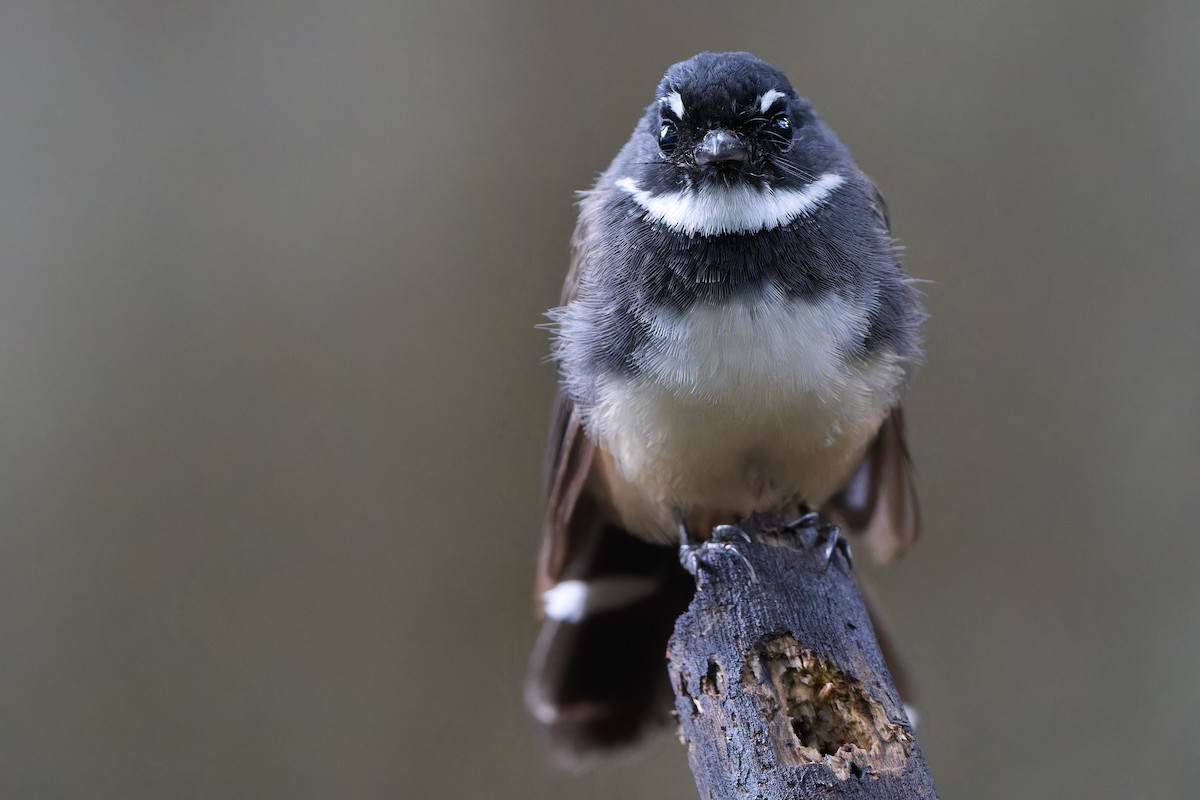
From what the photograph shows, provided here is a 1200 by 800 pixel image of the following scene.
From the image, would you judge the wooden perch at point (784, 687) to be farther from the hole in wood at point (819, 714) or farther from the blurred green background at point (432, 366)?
the blurred green background at point (432, 366)

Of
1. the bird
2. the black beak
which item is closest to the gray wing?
the bird

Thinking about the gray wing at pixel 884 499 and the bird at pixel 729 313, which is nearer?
the bird at pixel 729 313

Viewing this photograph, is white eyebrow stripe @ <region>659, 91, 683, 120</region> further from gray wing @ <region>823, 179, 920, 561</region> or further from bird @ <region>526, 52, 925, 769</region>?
Answer: gray wing @ <region>823, 179, 920, 561</region>

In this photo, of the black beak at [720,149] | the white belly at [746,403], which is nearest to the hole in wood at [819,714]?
the white belly at [746,403]

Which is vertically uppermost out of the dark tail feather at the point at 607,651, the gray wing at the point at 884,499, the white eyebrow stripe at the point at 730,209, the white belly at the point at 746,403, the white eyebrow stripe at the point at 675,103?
the white eyebrow stripe at the point at 675,103

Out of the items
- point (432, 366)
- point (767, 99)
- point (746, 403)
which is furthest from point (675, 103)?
point (432, 366)

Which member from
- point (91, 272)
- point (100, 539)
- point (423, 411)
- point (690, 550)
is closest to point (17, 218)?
point (91, 272)

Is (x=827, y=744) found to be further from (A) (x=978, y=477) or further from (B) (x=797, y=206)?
(A) (x=978, y=477)
